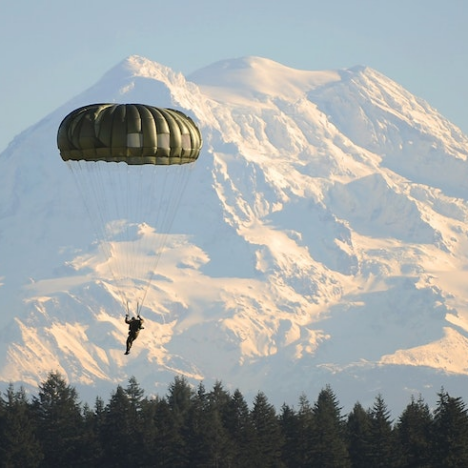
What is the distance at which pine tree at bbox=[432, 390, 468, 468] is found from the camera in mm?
151375

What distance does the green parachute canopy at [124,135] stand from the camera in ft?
345

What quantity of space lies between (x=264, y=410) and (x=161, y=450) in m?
10.3

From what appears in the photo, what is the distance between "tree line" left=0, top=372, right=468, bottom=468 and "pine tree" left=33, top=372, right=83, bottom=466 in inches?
3.4

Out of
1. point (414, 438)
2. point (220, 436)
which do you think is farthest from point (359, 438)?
point (220, 436)

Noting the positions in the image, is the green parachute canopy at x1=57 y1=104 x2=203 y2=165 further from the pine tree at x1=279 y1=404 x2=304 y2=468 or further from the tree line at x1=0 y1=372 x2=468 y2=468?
the pine tree at x1=279 y1=404 x2=304 y2=468

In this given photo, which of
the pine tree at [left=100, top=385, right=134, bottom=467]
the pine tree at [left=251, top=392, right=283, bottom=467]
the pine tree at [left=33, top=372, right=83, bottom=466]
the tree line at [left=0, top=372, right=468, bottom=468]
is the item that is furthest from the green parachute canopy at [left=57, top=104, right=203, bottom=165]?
the pine tree at [left=33, top=372, right=83, bottom=466]

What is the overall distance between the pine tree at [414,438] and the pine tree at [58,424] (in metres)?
27.2

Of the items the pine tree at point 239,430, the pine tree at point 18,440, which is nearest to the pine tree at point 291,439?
the pine tree at point 239,430

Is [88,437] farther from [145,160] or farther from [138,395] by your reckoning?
[145,160]

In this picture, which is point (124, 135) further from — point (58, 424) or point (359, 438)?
point (58, 424)

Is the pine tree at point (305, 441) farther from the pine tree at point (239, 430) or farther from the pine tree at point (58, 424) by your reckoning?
the pine tree at point (58, 424)

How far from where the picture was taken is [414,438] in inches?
6152

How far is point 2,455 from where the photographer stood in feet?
520

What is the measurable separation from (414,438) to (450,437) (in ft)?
15.3
